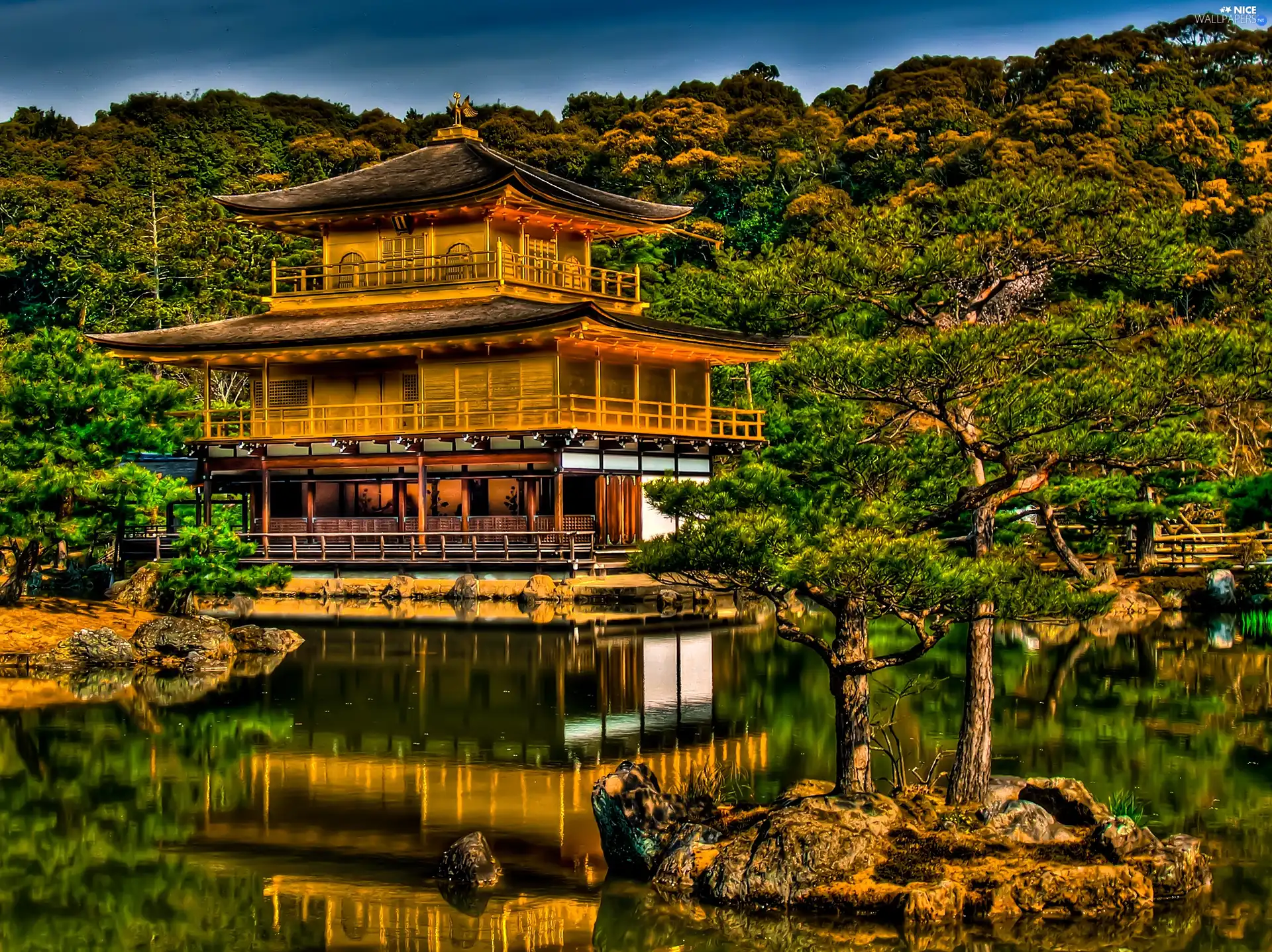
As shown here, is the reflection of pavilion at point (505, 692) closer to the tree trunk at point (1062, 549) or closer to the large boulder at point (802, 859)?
the large boulder at point (802, 859)

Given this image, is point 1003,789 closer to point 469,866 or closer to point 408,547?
point 469,866

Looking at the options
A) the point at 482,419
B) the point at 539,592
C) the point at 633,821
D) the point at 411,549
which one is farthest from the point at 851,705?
the point at 482,419

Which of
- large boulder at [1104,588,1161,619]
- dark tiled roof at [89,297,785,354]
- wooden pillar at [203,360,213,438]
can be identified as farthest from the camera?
wooden pillar at [203,360,213,438]

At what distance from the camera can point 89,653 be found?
24.3 meters

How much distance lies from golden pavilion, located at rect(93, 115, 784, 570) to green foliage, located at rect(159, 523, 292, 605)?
8.99 m

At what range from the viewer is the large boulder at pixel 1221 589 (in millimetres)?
31719

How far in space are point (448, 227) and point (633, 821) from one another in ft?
102

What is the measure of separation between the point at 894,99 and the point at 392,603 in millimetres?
43728

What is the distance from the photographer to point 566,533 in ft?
117

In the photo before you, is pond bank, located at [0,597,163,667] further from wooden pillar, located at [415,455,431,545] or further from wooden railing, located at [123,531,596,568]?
wooden pillar, located at [415,455,431,545]

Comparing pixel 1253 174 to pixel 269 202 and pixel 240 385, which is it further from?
pixel 240 385

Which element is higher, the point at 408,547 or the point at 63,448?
the point at 63,448

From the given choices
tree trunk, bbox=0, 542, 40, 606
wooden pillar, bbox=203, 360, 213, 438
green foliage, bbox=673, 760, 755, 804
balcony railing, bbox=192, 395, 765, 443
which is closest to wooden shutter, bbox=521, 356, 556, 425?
balcony railing, bbox=192, 395, 765, 443

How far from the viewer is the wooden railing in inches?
1412
